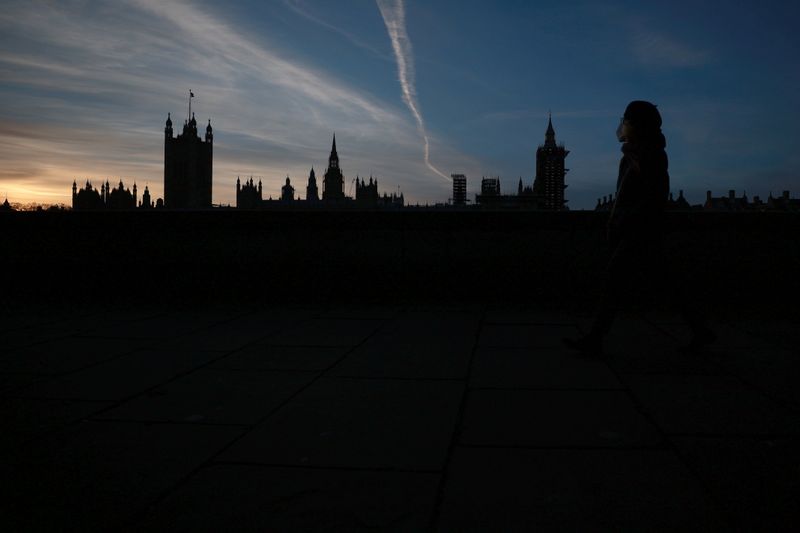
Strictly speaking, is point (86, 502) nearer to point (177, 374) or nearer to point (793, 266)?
point (177, 374)

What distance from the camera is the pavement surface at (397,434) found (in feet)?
6.90

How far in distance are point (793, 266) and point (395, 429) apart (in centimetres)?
614

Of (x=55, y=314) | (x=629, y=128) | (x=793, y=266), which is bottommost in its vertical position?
(x=55, y=314)

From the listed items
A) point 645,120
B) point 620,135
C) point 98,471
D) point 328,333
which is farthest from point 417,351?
point 98,471

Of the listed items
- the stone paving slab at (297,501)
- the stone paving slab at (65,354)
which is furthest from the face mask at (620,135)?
the stone paving slab at (65,354)

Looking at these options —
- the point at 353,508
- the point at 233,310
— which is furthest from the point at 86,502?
the point at 233,310

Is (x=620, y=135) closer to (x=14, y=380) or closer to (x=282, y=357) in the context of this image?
(x=282, y=357)

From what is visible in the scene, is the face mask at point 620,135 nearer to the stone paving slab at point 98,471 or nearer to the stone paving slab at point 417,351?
the stone paving slab at point 417,351

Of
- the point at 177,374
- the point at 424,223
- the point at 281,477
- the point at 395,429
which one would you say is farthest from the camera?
the point at 424,223

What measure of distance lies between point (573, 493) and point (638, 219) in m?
2.84

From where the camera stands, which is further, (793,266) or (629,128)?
(793,266)

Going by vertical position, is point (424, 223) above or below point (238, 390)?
above

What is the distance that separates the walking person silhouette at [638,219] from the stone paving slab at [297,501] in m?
2.68

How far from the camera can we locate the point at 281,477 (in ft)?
→ 7.81
